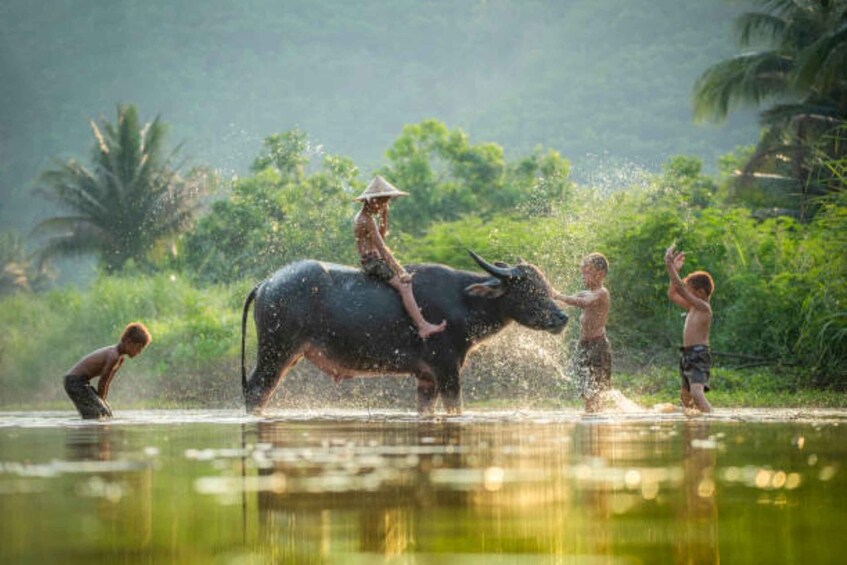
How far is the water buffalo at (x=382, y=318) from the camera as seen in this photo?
11914 millimetres

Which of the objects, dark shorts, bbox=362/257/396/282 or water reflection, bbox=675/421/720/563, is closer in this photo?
water reflection, bbox=675/421/720/563

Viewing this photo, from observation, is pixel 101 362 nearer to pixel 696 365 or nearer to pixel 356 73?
pixel 696 365

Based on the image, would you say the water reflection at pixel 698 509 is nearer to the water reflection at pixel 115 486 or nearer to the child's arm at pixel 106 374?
the water reflection at pixel 115 486

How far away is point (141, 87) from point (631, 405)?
437 feet

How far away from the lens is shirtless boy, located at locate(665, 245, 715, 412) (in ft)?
37.2

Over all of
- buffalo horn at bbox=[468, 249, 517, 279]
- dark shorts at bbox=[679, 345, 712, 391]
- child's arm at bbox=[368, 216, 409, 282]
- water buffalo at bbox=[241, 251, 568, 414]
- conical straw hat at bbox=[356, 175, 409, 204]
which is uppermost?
conical straw hat at bbox=[356, 175, 409, 204]

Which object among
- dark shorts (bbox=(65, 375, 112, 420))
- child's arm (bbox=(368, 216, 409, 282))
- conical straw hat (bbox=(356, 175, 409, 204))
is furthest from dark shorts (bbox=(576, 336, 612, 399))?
dark shorts (bbox=(65, 375, 112, 420))

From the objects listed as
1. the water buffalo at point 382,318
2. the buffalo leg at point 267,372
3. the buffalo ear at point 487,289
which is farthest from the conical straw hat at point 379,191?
the buffalo leg at point 267,372

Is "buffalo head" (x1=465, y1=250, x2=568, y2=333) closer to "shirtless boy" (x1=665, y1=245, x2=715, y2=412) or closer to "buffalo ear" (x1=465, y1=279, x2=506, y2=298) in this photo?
"buffalo ear" (x1=465, y1=279, x2=506, y2=298)

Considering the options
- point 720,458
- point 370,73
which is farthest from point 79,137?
point 720,458

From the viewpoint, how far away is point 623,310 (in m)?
17.3

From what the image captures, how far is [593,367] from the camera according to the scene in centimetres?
1195

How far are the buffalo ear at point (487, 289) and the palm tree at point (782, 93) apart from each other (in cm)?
1743

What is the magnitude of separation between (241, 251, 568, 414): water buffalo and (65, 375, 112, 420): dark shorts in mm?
1396
